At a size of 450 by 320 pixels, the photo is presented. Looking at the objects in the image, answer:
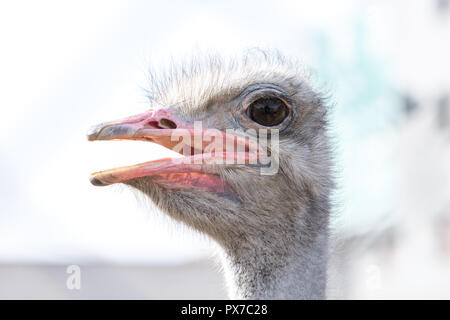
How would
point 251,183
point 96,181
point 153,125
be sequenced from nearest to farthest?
point 96,181, point 153,125, point 251,183

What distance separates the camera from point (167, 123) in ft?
5.16

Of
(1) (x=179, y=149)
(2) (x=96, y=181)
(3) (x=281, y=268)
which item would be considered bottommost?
(3) (x=281, y=268)

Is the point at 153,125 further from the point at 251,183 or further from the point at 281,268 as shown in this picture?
the point at 281,268

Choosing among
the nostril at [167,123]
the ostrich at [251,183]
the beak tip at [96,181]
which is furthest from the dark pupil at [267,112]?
the beak tip at [96,181]

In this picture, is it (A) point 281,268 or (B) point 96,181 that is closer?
(B) point 96,181

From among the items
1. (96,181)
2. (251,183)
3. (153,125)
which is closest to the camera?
(96,181)

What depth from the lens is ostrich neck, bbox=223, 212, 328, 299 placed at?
5.35ft

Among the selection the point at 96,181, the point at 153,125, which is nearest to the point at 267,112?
the point at 153,125

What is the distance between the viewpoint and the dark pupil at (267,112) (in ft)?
5.42

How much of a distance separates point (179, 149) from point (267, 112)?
269mm

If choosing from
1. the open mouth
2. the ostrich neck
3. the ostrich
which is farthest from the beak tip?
the ostrich neck
